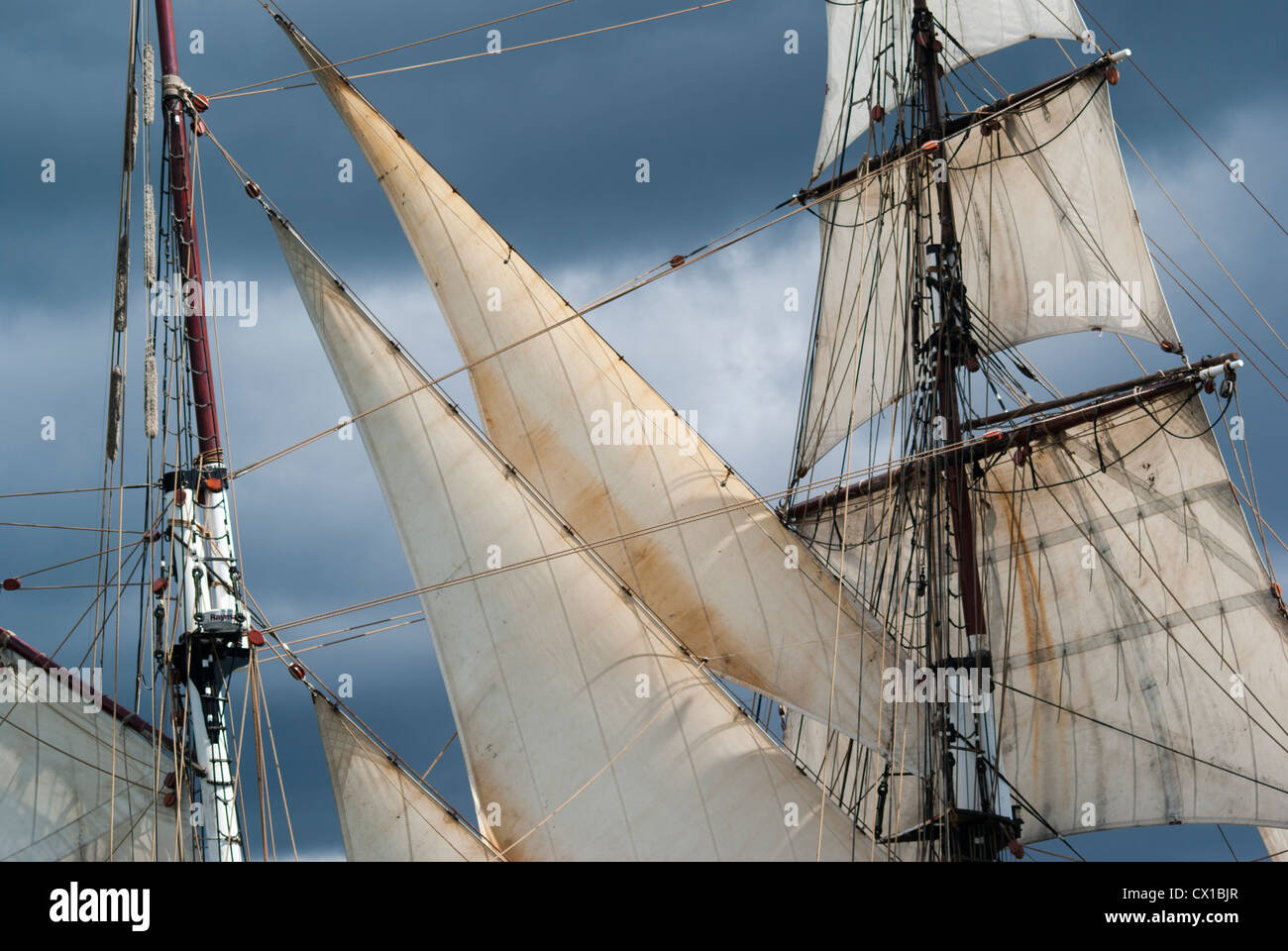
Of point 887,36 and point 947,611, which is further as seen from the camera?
point 887,36

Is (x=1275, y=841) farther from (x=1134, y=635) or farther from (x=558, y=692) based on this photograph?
(x=558, y=692)

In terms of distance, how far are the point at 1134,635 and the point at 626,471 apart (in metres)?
14.6

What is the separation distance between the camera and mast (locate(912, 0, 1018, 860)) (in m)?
31.0

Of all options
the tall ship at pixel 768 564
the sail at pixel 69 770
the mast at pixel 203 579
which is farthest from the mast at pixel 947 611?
the sail at pixel 69 770

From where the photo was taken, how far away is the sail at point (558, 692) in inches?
1043

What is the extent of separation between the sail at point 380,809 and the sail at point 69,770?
590 cm

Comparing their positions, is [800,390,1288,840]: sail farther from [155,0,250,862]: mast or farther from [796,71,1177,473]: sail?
[155,0,250,862]: mast

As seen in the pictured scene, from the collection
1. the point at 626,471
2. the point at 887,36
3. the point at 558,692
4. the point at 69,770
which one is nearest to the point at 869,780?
the point at 626,471

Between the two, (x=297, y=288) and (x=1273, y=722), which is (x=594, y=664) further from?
(x=1273, y=722)

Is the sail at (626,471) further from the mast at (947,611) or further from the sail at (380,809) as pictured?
the sail at (380,809)

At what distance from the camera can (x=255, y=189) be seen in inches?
1164

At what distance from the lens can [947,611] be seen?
99.8ft
